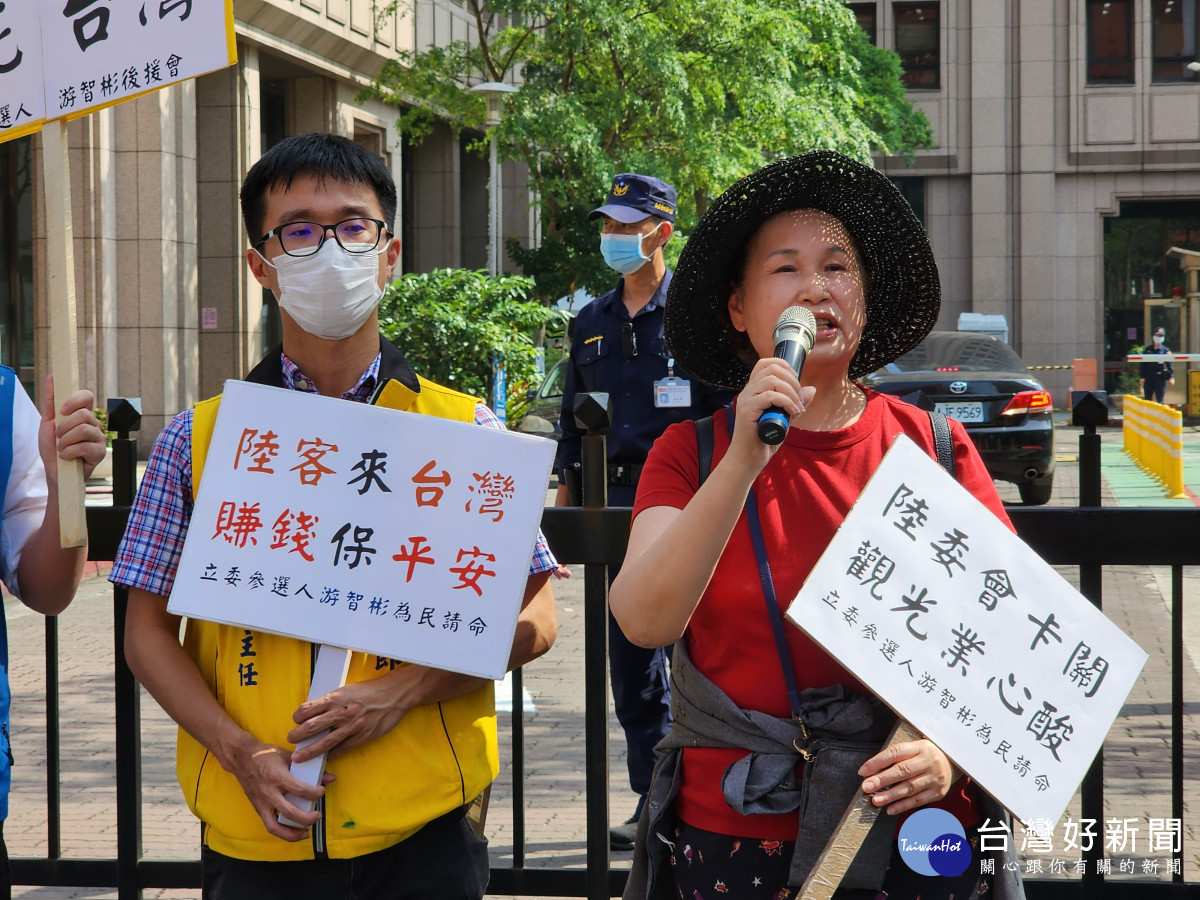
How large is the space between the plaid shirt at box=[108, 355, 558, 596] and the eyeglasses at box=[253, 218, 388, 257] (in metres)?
0.36

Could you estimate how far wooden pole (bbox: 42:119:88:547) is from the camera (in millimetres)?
2324

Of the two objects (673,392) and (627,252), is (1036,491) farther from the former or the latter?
(673,392)

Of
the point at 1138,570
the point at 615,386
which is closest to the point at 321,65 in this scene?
the point at 1138,570

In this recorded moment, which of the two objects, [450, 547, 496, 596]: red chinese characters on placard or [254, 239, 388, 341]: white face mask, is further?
[254, 239, 388, 341]: white face mask

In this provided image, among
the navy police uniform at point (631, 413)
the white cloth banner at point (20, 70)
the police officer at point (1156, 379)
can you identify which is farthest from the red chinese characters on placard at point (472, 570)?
the police officer at point (1156, 379)

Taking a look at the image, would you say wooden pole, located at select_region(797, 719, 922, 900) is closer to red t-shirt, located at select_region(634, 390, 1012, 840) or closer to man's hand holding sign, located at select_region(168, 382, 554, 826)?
red t-shirt, located at select_region(634, 390, 1012, 840)

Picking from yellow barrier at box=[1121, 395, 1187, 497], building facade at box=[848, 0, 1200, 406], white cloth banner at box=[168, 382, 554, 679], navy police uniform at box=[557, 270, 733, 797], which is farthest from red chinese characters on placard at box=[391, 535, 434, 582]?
building facade at box=[848, 0, 1200, 406]

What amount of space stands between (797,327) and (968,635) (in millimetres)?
535

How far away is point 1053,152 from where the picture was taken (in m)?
35.4

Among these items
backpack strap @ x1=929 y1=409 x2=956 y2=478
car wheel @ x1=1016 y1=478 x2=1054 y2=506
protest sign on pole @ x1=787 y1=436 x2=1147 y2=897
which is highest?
backpack strap @ x1=929 y1=409 x2=956 y2=478

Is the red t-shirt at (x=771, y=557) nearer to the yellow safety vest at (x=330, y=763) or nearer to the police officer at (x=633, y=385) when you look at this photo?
the yellow safety vest at (x=330, y=763)

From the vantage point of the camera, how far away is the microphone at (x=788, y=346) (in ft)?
5.72

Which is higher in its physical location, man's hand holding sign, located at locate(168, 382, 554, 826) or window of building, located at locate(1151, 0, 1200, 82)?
window of building, located at locate(1151, 0, 1200, 82)

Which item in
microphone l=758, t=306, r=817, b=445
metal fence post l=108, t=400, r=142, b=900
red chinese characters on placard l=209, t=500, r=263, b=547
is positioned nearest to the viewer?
microphone l=758, t=306, r=817, b=445
